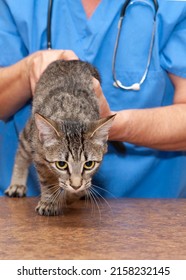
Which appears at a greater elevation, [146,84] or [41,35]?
[41,35]

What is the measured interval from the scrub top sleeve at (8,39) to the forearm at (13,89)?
0.23 feet

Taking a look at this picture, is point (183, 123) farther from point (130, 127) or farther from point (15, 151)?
point (15, 151)

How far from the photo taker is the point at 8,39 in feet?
4.86

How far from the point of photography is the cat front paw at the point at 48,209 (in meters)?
1.18

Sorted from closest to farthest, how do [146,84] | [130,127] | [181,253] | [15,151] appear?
[181,253]
[130,127]
[146,84]
[15,151]

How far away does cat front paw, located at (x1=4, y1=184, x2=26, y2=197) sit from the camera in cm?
141

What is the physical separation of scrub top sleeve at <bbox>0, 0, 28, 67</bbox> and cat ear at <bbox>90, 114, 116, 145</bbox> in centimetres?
52

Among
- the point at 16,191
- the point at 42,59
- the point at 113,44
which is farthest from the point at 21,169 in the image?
the point at 113,44

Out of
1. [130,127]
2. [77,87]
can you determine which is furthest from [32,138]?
[130,127]

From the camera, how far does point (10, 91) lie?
4.82 feet

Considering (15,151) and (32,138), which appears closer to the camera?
(32,138)

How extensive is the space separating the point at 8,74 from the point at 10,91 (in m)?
0.06

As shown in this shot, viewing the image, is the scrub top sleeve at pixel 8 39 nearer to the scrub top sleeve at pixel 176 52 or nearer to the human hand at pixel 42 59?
the human hand at pixel 42 59

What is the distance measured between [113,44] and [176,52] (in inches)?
7.6
